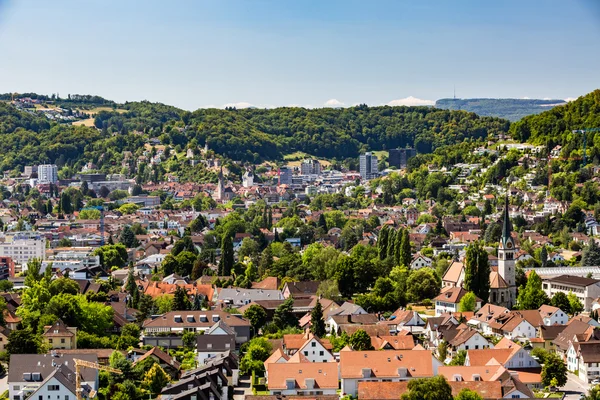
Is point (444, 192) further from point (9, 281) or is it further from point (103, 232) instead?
point (9, 281)

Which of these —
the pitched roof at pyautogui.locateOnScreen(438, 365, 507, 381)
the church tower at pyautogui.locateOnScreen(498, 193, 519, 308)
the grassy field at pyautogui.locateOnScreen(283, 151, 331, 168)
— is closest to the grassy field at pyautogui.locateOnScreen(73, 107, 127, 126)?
the grassy field at pyautogui.locateOnScreen(283, 151, 331, 168)

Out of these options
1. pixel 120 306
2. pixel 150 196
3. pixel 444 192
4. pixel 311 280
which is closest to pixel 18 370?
pixel 120 306

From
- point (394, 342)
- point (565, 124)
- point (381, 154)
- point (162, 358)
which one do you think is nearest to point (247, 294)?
point (394, 342)

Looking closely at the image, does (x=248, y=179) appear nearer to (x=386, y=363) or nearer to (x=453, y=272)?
(x=453, y=272)

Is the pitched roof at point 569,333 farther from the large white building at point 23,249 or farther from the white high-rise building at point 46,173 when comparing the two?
the white high-rise building at point 46,173

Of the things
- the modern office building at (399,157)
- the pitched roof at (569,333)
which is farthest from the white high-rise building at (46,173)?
the pitched roof at (569,333)

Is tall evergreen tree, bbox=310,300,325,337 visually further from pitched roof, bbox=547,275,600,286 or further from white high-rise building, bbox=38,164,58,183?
white high-rise building, bbox=38,164,58,183
